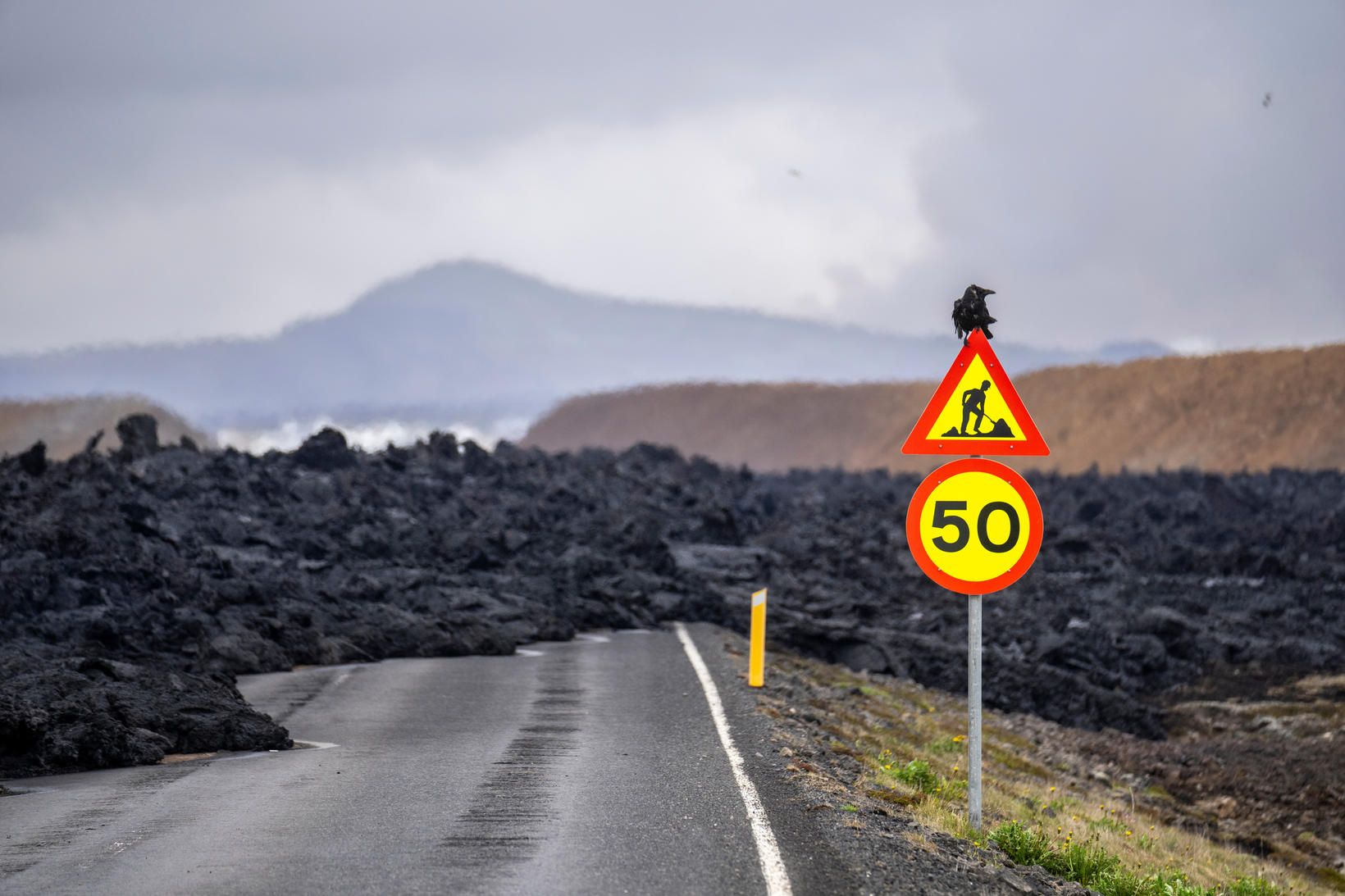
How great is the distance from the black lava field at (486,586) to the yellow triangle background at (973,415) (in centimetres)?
719

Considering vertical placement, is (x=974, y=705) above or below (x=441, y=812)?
above

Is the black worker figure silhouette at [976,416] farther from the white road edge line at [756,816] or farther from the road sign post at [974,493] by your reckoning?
the white road edge line at [756,816]

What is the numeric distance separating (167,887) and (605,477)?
39.5 metres

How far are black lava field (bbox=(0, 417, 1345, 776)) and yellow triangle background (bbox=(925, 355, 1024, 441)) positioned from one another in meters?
7.19

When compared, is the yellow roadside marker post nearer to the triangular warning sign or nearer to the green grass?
the green grass

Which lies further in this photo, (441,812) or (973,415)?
(973,415)

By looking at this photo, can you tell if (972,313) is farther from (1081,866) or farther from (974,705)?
(1081,866)

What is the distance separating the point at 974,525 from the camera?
9.48 m

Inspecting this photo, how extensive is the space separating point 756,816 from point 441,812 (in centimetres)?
216

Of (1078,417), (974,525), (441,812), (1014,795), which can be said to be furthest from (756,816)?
(1078,417)

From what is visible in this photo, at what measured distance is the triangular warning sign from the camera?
374 inches

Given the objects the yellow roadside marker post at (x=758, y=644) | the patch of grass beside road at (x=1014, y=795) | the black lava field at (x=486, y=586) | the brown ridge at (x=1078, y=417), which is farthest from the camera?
the brown ridge at (x=1078, y=417)

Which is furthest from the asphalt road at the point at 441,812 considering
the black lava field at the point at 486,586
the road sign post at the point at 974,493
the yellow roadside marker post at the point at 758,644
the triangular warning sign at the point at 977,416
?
the triangular warning sign at the point at 977,416

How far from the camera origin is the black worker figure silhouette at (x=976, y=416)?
31.2 ft
